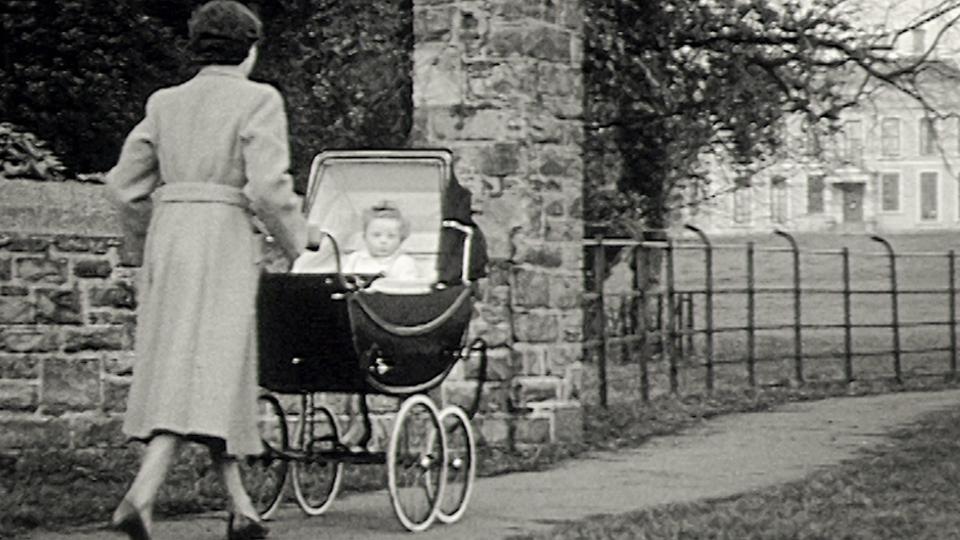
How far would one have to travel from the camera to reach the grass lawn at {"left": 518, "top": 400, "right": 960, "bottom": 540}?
31.6ft

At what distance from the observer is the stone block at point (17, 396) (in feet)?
40.2

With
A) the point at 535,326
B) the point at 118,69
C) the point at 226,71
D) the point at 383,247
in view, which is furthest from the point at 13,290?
the point at 118,69

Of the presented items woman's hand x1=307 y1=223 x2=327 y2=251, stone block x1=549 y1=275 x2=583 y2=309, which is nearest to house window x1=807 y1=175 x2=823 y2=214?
stone block x1=549 y1=275 x2=583 y2=309

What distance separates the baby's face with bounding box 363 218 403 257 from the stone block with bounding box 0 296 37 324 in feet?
8.09

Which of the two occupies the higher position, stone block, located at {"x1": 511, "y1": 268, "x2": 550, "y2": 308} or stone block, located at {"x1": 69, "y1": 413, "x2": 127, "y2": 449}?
stone block, located at {"x1": 511, "y1": 268, "x2": 550, "y2": 308}

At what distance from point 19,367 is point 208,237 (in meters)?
4.34

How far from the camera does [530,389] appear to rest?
13.6 meters

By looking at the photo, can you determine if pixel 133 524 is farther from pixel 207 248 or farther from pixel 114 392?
pixel 114 392

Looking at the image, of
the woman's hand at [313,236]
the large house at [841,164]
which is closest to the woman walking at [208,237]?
the woman's hand at [313,236]

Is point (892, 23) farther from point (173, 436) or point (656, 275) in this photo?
point (173, 436)

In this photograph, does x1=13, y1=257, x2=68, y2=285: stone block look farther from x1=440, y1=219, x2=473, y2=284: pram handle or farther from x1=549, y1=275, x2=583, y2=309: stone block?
x1=549, y1=275, x2=583, y2=309: stone block

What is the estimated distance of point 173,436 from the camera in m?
8.24

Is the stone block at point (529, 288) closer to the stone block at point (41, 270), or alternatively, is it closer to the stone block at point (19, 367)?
the stone block at point (41, 270)

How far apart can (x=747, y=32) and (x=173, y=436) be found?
13.5m
